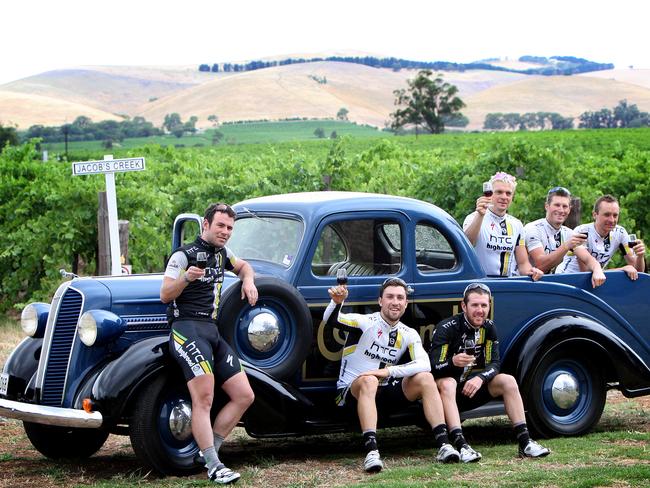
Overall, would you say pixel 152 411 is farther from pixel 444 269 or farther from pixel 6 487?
pixel 444 269

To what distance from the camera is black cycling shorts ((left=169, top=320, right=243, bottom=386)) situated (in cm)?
659

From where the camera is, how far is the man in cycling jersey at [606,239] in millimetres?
8695

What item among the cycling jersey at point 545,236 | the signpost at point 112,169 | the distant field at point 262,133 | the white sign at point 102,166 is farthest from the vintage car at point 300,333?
the distant field at point 262,133

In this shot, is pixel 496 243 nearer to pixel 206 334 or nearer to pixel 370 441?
pixel 370 441

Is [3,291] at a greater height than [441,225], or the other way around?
[441,225]

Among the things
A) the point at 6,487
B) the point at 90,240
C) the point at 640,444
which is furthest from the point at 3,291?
the point at 640,444

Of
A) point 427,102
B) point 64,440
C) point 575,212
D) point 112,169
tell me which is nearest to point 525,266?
point 64,440

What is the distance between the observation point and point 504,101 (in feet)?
434

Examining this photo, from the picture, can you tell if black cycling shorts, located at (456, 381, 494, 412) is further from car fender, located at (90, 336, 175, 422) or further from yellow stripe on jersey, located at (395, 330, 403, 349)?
car fender, located at (90, 336, 175, 422)

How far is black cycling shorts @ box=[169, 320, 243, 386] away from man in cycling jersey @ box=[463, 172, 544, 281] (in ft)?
8.37

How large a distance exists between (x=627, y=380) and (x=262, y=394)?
10.2 feet

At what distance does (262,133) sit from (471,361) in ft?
307

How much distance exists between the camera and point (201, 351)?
6598mm

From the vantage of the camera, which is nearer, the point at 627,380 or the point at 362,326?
the point at 362,326
